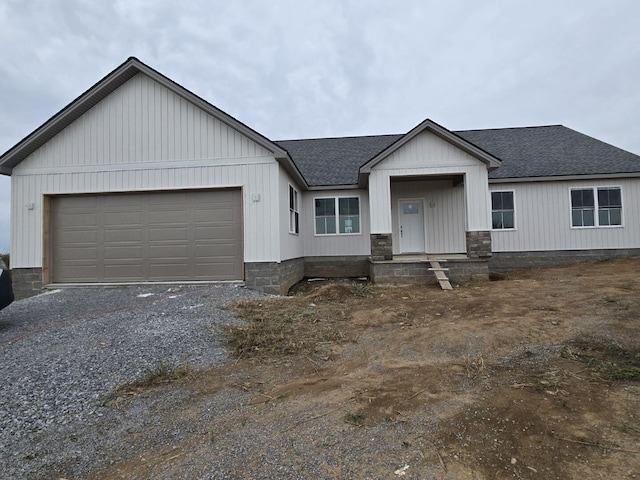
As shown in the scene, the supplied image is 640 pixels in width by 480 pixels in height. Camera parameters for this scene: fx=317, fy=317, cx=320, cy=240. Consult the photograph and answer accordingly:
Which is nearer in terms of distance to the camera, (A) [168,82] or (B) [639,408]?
(B) [639,408]

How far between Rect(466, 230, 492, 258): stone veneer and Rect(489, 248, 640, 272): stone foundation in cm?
294

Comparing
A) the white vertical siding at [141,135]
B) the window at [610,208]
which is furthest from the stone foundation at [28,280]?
the window at [610,208]

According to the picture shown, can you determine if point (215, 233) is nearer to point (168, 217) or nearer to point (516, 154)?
point (168, 217)

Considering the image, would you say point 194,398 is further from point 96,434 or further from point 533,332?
point 533,332

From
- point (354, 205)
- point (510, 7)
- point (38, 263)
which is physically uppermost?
point (510, 7)

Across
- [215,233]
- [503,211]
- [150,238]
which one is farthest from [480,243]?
Answer: [150,238]

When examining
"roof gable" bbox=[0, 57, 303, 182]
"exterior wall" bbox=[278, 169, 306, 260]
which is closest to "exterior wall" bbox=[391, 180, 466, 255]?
"exterior wall" bbox=[278, 169, 306, 260]

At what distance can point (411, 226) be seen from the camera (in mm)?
12516

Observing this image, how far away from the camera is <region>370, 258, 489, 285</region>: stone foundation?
960 cm

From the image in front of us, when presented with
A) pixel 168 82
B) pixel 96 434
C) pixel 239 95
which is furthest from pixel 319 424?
pixel 239 95

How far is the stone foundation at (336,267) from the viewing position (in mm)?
12406

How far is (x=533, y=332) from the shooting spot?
4547 millimetres

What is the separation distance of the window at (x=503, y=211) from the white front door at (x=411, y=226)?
2675 mm

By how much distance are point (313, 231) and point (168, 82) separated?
676 cm
